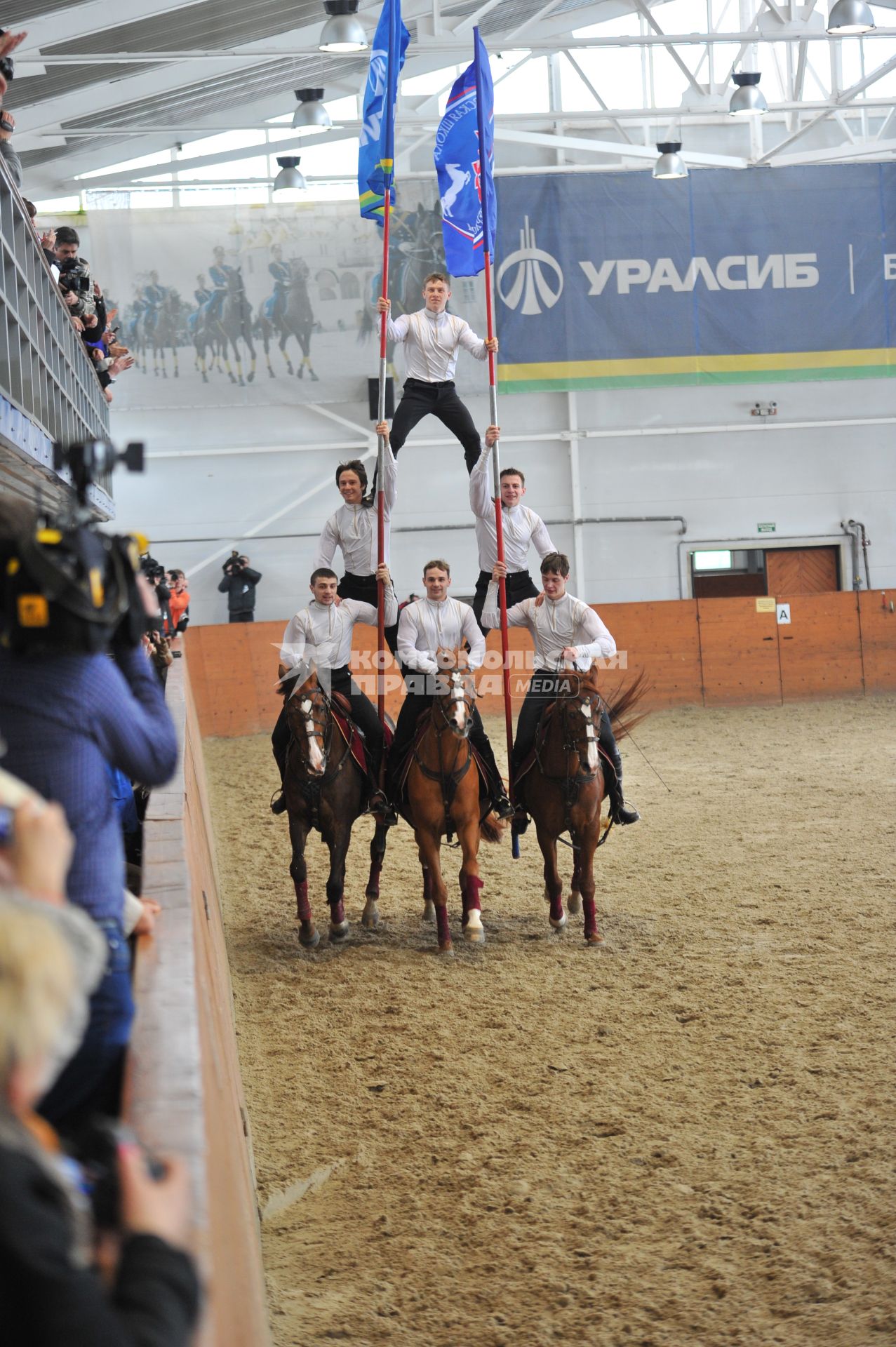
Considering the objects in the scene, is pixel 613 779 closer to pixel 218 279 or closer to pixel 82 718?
pixel 82 718

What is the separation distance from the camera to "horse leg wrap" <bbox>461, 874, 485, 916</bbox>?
25.7ft

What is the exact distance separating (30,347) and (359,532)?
8.88 ft

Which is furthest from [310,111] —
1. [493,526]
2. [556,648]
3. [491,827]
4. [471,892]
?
[471,892]

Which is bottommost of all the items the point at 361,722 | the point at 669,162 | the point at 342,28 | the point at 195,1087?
the point at 195,1087

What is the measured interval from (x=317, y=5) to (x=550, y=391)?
618 centimetres

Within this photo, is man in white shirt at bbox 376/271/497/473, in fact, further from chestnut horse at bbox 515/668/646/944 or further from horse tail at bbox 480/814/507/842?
horse tail at bbox 480/814/507/842

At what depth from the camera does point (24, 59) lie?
12898 mm

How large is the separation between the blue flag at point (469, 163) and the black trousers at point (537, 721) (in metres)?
3.40

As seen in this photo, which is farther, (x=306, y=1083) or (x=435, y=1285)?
(x=306, y=1083)

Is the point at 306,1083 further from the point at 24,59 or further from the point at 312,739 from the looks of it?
the point at 24,59

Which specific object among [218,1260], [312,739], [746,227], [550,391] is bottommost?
[218,1260]

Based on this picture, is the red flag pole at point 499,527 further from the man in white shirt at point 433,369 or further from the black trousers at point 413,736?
the man in white shirt at point 433,369

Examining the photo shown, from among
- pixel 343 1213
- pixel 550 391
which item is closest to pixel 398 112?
pixel 550 391

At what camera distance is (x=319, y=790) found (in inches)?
306
